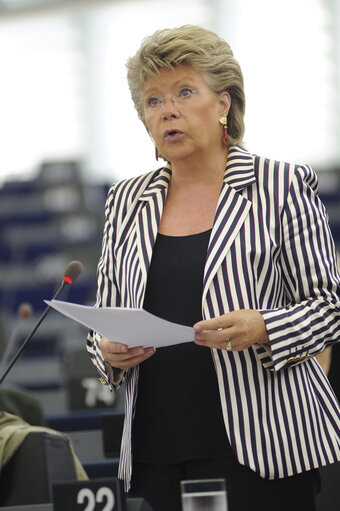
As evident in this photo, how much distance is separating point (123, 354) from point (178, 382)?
0.12 m

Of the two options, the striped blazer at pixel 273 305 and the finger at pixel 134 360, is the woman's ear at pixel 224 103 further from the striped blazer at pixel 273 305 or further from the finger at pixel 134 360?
the finger at pixel 134 360

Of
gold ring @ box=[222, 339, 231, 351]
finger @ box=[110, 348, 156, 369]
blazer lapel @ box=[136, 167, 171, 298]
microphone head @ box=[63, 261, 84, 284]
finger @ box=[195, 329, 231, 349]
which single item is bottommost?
finger @ box=[110, 348, 156, 369]

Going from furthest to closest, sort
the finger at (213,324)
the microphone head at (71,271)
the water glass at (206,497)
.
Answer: the microphone head at (71,271)
the finger at (213,324)
the water glass at (206,497)

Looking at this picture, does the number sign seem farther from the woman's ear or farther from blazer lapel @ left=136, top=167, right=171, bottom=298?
the woman's ear

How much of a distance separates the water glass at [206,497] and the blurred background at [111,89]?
22.1 ft

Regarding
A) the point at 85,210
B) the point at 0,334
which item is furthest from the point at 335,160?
the point at 0,334

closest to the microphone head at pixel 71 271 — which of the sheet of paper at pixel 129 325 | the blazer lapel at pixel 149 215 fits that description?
the blazer lapel at pixel 149 215

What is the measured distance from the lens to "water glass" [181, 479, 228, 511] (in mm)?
1297

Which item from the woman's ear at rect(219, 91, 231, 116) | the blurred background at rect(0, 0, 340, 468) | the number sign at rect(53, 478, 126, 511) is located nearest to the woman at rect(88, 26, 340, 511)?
the woman's ear at rect(219, 91, 231, 116)

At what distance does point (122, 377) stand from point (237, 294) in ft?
1.00

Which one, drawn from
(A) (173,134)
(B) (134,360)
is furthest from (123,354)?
(A) (173,134)

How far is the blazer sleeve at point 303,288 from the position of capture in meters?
1.63

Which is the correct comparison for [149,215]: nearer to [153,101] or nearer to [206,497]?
[153,101]

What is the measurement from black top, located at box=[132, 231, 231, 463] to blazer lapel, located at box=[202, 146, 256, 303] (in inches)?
1.4
